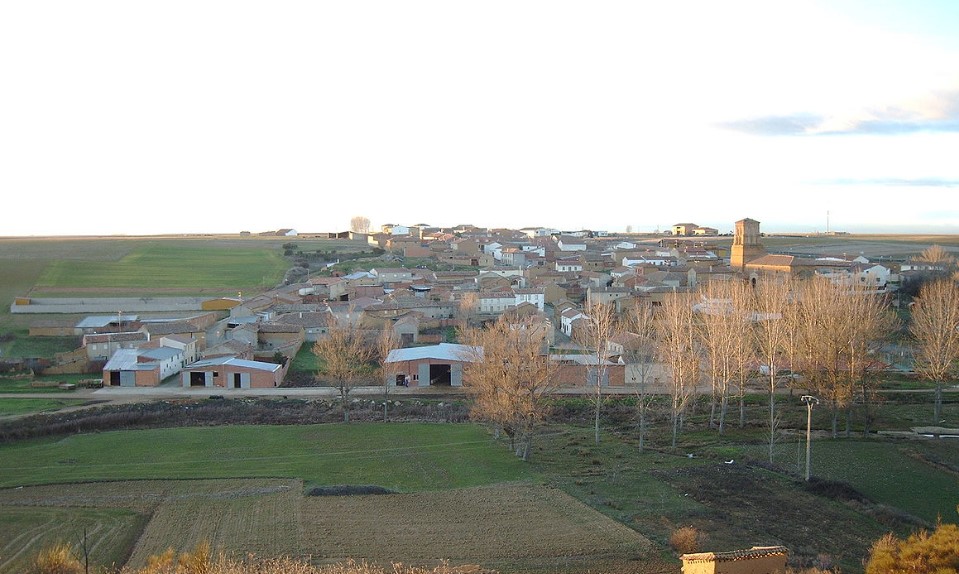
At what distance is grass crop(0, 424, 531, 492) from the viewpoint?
62.4 ft

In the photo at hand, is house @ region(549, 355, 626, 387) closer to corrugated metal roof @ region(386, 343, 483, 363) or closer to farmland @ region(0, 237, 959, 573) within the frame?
farmland @ region(0, 237, 959, 573)

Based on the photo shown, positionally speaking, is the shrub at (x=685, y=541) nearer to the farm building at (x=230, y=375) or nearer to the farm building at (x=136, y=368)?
the farm building at (x=230, y=375)

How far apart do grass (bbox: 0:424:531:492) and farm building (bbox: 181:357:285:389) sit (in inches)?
286

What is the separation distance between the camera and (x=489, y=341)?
2433 centimetres

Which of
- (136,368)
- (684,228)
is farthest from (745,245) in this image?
(684,228)

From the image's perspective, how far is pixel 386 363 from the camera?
90.7ft

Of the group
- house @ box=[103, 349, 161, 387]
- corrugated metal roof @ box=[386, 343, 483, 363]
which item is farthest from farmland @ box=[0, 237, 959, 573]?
corrugated metal roof @ box=[386, 343, 483, 363]

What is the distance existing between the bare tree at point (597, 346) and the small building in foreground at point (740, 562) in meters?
11.3

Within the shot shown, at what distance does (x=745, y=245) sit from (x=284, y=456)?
157 ft

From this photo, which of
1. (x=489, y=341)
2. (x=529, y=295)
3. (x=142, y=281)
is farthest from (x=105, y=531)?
(x=142, y=281)

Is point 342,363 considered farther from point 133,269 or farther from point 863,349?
point 133,269

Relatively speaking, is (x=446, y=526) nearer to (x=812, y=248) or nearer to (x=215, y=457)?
(x=215, y=457)

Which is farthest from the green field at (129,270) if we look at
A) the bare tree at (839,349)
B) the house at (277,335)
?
the bare tree at (839,349)

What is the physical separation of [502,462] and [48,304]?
37.3 metres
